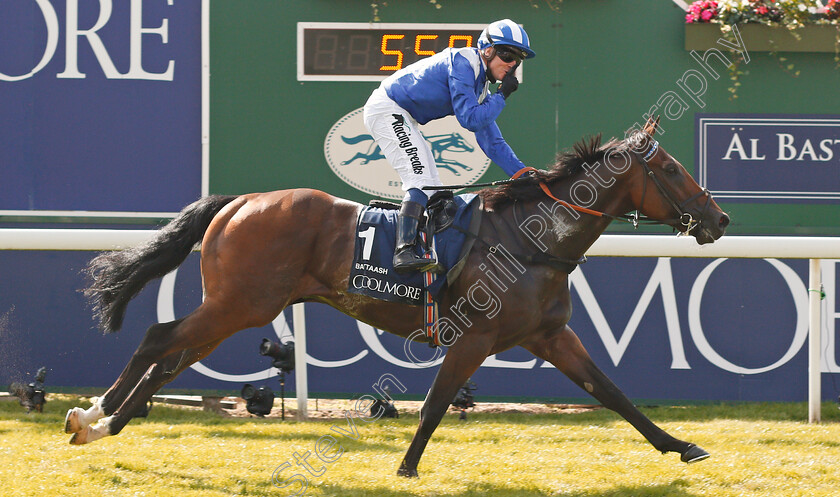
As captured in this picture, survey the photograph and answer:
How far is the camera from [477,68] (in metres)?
4.11

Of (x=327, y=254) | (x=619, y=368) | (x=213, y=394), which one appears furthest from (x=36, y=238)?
(x=619, y=368)

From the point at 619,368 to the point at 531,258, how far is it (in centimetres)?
199

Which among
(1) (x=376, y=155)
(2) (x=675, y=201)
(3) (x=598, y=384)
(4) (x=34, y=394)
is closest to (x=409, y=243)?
(3) (x=598, y=384)

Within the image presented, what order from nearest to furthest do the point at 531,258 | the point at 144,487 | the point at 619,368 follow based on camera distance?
1. the point at 144,487
2. the point at 531,258
3. the point at 619,368

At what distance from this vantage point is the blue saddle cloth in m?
4.09

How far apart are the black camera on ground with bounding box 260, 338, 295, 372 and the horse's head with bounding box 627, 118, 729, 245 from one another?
7.23 ft

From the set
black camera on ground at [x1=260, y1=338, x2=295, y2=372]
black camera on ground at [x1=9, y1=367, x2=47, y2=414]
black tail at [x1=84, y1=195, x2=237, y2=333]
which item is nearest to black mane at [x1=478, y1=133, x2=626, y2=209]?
black tail at [x1=84, y1=195, x2=237, y2=333]

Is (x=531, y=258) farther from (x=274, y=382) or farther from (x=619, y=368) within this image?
(x=274, y=382)

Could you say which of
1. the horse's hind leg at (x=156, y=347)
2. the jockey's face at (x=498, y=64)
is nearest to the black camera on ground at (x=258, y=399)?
the horse's hind leg at (x=156, y=347)

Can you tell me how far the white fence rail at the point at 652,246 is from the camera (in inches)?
209

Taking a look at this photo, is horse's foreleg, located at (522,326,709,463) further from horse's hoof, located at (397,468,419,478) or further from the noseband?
horse's hoof, located at (397,468,419,478)

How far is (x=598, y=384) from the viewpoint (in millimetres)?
4211

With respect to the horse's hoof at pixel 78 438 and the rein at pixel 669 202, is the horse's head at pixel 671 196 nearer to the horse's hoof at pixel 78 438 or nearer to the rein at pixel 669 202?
the rein at pixel 669 202

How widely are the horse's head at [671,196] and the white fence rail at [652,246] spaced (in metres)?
1.17
